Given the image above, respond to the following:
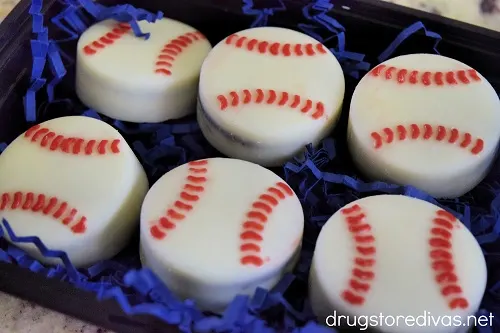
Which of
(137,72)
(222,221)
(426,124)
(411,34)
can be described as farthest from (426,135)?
(137,72)

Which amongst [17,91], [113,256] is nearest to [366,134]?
[113,256]

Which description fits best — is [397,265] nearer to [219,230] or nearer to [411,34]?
[219,230]

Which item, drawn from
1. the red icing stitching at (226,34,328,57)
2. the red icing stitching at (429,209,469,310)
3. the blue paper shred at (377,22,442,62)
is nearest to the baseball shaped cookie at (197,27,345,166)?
the red icing stitching at (226,34,328,57)

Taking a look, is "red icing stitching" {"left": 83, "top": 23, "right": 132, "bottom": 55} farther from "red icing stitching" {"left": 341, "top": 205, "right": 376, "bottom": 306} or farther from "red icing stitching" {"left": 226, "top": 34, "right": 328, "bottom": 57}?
"red icing stitching" {"left": 341, "top": 205, "right": 376, "bottom": 306}

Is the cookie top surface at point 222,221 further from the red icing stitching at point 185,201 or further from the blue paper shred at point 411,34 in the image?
the blue paper shred at point 411,34

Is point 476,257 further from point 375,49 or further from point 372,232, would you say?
A: point 375,49

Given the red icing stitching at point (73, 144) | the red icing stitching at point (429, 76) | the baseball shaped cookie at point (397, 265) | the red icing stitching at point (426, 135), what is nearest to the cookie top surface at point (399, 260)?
the baseball shaped cookie at point (397, 265)
